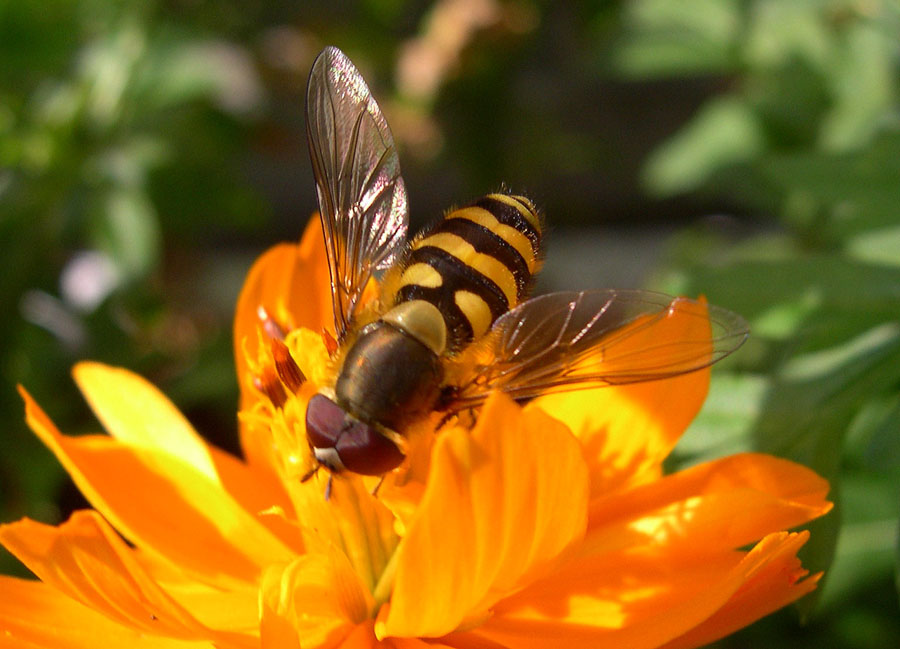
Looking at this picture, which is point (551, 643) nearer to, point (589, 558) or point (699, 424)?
point (589, 558)

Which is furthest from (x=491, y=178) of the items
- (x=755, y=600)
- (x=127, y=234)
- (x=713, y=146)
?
(x=755, y=600)

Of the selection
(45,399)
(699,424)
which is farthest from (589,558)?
(45,399)

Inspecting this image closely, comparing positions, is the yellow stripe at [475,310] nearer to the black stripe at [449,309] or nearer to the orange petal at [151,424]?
the black stripe at [449,309]

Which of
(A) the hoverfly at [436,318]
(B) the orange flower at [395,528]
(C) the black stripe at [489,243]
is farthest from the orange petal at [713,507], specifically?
(C) the black stripe at [489,243]

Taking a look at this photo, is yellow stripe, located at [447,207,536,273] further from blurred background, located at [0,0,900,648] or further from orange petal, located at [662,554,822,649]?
orange petal, located at [662,554,822,649]

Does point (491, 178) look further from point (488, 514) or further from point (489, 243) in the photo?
point (488, 514)

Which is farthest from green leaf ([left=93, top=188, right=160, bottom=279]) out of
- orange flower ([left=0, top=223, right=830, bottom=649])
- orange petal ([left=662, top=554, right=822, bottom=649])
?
orange petal ([left=662, top=554, right=822, bottom=649])
